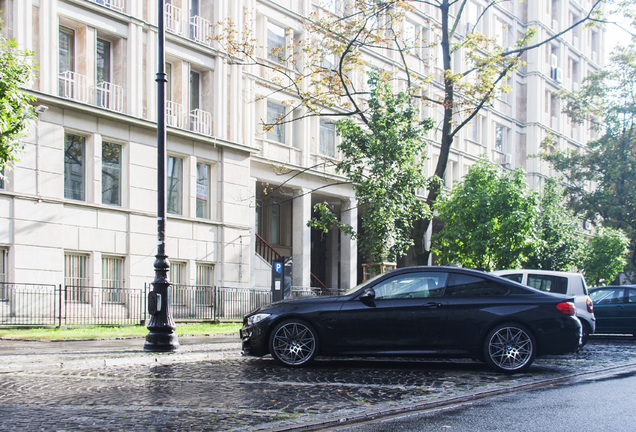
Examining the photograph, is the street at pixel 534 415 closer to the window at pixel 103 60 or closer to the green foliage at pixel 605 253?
the window at pixel 103 60

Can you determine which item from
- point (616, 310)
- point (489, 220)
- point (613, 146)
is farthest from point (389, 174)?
point (613, 146)

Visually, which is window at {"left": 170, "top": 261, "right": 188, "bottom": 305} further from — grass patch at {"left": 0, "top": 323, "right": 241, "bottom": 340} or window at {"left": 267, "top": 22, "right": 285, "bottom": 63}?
window at {"left": 267, "top": 22, "right": 285, "bottom": 63}

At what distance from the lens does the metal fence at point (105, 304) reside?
2102cm

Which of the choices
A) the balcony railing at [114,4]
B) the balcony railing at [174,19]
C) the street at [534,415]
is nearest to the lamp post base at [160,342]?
the street at [534,415]

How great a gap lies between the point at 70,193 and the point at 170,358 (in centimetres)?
1377

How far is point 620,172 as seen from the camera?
142 ft

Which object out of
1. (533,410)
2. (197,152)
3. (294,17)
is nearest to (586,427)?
(533,410)

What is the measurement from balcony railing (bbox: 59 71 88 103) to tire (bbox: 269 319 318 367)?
15858 millimetres

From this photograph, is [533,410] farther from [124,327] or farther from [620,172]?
[620,172]

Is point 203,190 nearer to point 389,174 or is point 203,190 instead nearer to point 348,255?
point 389,174

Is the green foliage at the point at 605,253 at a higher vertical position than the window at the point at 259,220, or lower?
lower

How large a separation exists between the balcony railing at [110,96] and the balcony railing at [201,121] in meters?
3.21

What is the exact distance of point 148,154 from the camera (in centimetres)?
2606

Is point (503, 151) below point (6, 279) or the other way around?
the other way around
